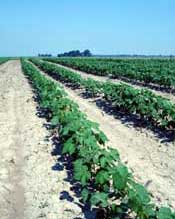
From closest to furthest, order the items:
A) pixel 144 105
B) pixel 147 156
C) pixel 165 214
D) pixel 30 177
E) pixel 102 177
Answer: pixel 165 214 < pixel 102 177 < pixel 30 177 < pixel 147 156 < pixel 144 105

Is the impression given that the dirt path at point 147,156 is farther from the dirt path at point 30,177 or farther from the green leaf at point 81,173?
the dirt path at point 30,177

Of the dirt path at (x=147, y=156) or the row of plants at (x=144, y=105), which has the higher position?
the row of plants at (x=144, y=105)

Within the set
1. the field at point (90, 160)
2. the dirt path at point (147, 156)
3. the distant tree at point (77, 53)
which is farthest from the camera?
the distant tree at point (77, 53)

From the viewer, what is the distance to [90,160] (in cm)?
588

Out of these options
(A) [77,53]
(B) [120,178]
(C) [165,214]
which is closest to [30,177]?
(B) [120,178]

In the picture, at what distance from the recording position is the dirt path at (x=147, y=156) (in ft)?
20.6

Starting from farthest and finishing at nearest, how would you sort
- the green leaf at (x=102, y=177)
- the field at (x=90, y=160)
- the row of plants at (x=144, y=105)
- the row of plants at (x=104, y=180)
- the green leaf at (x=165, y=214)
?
the row of plants at (x=144, y=105) < the green leaf at (x=102, y=177) < the field at (x=90, y=160) < the row of plants at (x=104, y=180) < the green leaf at (x=165, y=214)

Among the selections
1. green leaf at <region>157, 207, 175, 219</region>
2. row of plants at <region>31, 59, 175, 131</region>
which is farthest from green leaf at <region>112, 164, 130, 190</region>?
row of plants at <region>31, 59, 175, 131</region>

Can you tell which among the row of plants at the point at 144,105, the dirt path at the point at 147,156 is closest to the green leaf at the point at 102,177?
the dirt path at the point at 147,156

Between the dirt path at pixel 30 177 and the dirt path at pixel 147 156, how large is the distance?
4.09 ft

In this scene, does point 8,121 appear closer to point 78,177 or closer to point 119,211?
point 78,177

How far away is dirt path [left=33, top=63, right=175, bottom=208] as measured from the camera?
247 inches

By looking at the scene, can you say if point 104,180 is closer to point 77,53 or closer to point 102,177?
point 102,177

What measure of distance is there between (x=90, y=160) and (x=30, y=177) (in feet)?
4.13
